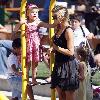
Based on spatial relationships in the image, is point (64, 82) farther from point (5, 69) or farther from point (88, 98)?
point (5, 69)

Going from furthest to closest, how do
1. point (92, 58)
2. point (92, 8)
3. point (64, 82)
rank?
point (92, 8) < point (92, 58) < point (64, 82)

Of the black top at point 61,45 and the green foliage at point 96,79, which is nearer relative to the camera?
the black top at point 61,45

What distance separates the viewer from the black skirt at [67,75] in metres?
6.44

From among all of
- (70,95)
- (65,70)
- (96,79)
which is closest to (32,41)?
(65,70)

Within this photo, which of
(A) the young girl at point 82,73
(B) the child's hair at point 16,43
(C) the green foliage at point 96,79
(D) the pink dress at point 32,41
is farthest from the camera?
(C) the green foliage at point 96,79

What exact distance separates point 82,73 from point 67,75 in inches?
19.5

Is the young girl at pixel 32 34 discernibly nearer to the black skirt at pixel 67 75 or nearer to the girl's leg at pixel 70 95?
the black skirt at pixel 67 75

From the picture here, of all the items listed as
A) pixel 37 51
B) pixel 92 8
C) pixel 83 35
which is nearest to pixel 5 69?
pixel 83 35

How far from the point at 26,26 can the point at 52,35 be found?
1.27 feet

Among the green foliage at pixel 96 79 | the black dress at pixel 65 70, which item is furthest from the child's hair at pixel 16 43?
the green foliage at pixel 96 79

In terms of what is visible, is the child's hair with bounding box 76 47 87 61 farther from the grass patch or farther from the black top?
the grass patch

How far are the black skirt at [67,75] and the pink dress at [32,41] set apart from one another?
0.66 metres

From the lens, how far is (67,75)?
253 inches

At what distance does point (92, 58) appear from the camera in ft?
28.8
